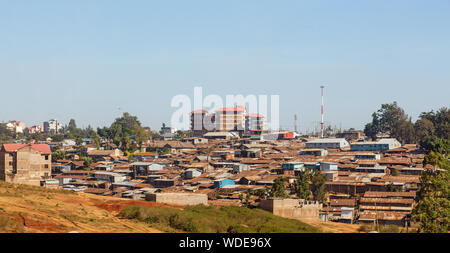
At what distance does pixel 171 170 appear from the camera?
85125mm

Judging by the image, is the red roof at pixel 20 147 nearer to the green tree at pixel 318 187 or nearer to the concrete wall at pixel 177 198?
the concrete wall at pixel 177 198

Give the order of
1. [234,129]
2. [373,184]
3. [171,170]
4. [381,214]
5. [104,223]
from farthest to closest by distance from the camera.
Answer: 1. [234,129]
2. [171,170]
3. [373,184]
4. [381,214]
5. [104,223]

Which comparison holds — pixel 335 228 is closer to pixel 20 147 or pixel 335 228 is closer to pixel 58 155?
pixel 20 147

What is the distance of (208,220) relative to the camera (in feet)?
103

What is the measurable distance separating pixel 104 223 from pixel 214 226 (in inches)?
247

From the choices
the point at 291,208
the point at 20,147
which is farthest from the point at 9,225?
the point at 20,147

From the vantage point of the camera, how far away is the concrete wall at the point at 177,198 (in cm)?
4128

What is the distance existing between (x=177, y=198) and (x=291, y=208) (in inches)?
369

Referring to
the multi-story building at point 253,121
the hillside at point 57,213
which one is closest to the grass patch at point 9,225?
the hillside at point 57,213

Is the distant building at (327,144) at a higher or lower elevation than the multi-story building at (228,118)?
lower

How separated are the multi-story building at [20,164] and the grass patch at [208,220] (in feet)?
139

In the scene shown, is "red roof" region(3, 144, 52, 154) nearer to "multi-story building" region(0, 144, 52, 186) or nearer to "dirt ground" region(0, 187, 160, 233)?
"multi-story building" region(0, 144, 52, 186)
